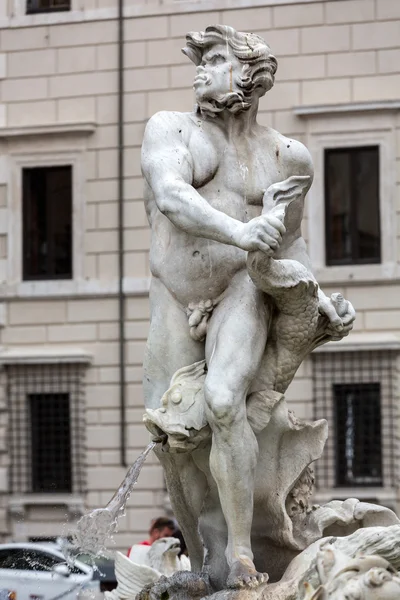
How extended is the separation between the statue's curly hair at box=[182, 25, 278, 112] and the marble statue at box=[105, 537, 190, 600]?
6.00 ft

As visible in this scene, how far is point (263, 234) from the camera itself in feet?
22.1

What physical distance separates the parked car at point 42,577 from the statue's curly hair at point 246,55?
297 cm

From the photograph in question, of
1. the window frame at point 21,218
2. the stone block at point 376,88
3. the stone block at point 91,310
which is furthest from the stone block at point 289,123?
the stone block at point 91,310

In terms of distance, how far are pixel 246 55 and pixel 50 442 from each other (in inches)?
607

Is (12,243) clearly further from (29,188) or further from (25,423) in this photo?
(25,423)

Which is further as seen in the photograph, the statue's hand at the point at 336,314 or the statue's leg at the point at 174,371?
the statue's hand at the point at 336,314

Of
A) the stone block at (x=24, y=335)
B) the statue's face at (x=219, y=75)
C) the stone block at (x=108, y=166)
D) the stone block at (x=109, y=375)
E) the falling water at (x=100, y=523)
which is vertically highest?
the stone block at (x=108, y=166)

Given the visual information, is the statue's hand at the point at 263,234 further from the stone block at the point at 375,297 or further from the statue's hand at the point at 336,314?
the stone block at the point at 375,297

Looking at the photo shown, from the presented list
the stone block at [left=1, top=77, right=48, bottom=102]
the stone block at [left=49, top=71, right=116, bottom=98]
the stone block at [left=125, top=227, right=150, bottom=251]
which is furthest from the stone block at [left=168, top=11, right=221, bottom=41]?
the stone block at [left=125, top=227, right=150, bottom=251]

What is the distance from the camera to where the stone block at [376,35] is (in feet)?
73.0

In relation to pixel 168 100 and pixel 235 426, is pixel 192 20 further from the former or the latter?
pixel 235 426

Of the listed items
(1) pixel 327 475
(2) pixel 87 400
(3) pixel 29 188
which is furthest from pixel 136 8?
(1) pixel 327 475

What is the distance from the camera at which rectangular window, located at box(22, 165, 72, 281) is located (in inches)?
916

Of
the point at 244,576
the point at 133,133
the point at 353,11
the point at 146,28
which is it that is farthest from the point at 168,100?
the point at 244,576
